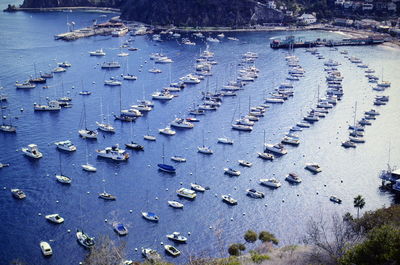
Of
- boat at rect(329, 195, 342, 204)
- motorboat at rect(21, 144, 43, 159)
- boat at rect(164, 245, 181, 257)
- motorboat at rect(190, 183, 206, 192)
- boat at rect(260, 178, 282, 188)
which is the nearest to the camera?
boat at rect(164, 245, 181, 257)

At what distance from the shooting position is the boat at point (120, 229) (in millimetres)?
50744

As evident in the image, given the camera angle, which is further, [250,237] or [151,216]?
[151,216]

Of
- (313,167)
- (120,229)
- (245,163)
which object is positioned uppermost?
(313,167)

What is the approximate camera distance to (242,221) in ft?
177

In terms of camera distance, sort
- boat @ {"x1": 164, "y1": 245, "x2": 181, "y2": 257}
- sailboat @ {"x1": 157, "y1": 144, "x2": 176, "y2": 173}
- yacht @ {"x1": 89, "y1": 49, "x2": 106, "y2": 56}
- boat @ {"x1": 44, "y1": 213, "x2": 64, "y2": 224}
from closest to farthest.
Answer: boat @ {"x1": 164, "y1": 245, "x2": 181, "y2": 257}, boat @ {"x1": 44, "y1": 213, "x2": 64, "y2": 224}, sailboat @ {"x1": 157, "y1": 144, "x2": 176, "y2": 173}, yacht @ {"x1": 89, "y1": 49, "x2": 106, "y2": 56}

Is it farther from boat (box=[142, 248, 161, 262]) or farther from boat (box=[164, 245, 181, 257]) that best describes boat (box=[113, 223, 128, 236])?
boat (box=[164, 245, 181, 257])

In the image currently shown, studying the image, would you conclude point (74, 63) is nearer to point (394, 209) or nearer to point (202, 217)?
point (202, 217)

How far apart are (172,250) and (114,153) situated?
71.0 ft

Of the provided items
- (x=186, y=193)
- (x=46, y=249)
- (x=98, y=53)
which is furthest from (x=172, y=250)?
(x=98, y=53)

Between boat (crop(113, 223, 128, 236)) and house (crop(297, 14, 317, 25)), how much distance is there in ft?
390

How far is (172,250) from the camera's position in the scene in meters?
48.4

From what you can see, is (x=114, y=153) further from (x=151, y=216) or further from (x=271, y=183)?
(x=271, y=183)

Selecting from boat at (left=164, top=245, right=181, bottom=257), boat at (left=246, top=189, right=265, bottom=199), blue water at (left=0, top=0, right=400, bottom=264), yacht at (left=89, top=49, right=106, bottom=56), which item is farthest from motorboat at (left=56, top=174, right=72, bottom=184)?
yacht at (left=89, top=49, right=106, bottom=56)

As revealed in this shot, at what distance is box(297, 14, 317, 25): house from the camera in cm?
15875
